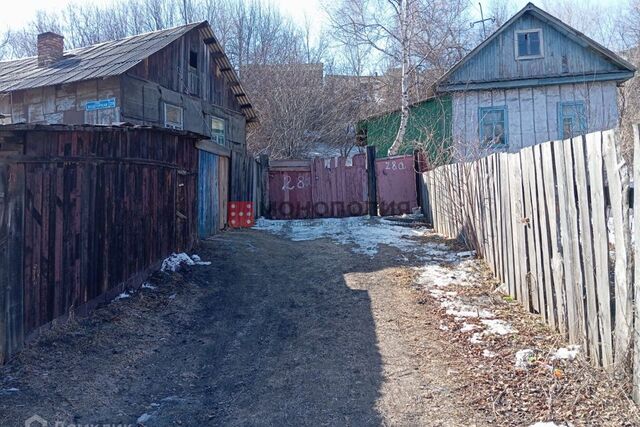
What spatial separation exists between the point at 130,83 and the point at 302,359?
33.4 feet

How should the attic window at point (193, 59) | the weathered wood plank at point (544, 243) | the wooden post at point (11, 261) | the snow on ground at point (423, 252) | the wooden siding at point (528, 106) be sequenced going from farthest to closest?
the wooden siding at point (528, 106)
the attic window at point (193, 59)
the snow on ground at point (423, 252)
the weathered wood plank at point (544, 243)
the wooden post at point (11, 261)

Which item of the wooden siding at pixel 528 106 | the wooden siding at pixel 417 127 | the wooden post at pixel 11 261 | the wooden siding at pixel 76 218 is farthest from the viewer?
the wooden siding at pixel 417 127

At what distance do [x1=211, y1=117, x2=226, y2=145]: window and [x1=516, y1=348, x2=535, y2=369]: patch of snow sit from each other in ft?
44.7

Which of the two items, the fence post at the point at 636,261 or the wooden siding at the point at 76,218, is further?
the wooden siding at the point at 76,218

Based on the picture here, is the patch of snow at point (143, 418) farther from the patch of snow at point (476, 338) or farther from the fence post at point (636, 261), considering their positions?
the fence post at point (636, 261)

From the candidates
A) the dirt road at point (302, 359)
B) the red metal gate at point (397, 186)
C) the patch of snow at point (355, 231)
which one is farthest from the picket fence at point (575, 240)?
the red metal gate at point (397, 186)

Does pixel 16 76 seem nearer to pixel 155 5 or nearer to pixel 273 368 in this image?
pixel 273 368

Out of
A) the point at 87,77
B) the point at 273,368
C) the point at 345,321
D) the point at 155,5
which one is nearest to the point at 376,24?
the point at 87,77

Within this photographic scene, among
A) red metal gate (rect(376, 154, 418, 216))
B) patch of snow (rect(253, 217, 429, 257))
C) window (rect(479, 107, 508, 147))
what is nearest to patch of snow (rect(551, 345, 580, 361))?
patch of snow (rect(253, 217, 429, 257))

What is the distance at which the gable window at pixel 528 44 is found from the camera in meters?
16.5

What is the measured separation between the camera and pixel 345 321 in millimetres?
5777

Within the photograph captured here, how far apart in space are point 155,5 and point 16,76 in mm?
22764

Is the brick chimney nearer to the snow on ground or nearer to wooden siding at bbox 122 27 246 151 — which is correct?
wooden siding at bbox 122 27 246 151

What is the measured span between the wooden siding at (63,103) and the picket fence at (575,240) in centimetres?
964
